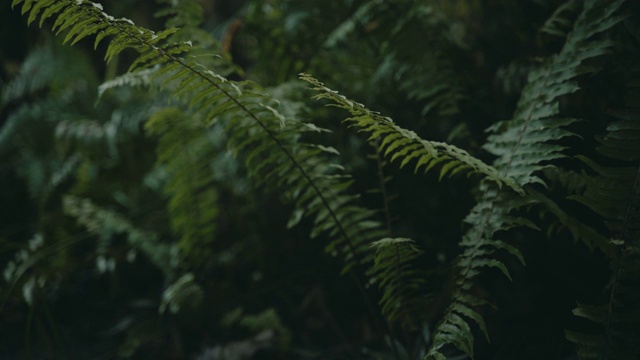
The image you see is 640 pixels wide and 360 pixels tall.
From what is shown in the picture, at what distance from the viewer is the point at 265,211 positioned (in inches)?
70.4

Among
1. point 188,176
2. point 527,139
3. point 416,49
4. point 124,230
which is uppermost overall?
point 416,49

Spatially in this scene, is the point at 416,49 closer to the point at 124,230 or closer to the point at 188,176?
the point at 188,176

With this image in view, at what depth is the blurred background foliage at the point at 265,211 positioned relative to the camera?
1312 millimetres

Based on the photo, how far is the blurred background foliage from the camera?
131cm

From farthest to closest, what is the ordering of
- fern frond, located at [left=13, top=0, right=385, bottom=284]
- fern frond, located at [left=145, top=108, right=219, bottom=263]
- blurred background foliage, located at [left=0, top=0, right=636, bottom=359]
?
fern frond, located at [left=145, top=108, right=219, bottom=263], blurred background foliage, located at [left=0, top=0, right=636, bottom=359], fern frond, located at [left=13, top=0, right=385, bottom=284]

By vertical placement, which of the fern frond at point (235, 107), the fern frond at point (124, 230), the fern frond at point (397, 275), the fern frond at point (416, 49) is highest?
the fern frond at point (416, 49)

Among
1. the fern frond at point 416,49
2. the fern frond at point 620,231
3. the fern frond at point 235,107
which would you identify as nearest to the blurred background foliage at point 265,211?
the fern frond at point 416,49

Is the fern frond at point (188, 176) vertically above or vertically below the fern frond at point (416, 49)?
below

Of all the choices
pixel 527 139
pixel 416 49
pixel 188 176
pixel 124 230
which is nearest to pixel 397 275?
pixel 527 139

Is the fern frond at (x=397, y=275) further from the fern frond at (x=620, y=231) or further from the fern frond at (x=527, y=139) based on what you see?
the fern frond at (x=620, y=231)

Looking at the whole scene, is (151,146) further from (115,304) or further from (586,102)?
(586,102)

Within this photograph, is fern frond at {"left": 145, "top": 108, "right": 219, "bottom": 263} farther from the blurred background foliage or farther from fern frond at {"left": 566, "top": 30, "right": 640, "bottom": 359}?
fern frond at {"left": 566, "top": 30, "right": 640, "bottom": 359}

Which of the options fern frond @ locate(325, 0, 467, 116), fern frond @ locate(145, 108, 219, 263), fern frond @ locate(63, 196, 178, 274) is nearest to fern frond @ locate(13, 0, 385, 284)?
fern frond @ locate(145, 108, 219, 263)

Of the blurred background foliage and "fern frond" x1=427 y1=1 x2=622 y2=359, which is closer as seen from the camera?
"fern frond" x1=427 y1=1 x2=622 y2=359
